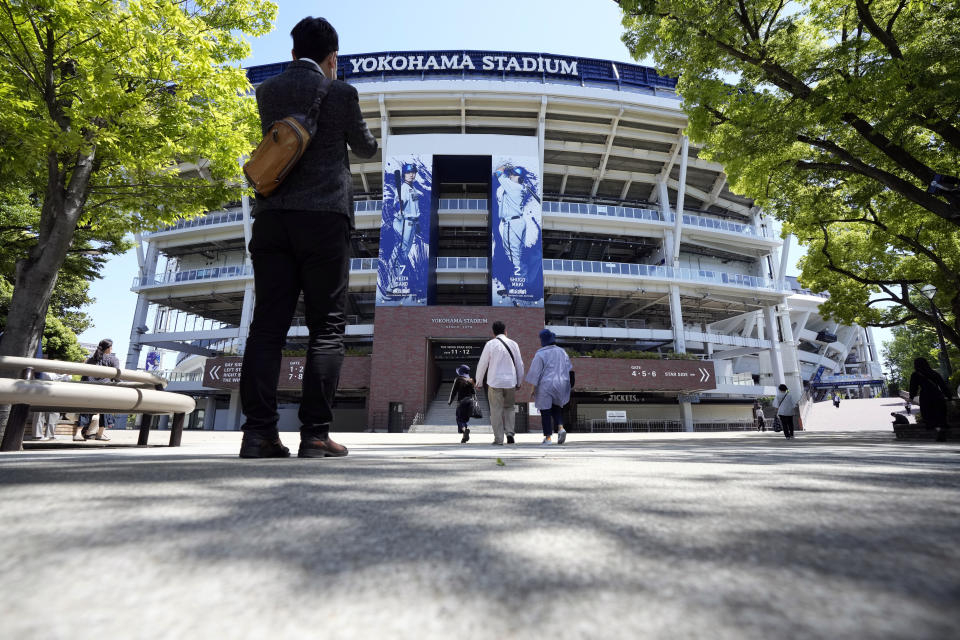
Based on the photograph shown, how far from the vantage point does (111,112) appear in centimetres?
526

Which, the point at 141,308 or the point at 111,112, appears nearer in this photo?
the point at 111,112

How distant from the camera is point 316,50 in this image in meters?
2.74

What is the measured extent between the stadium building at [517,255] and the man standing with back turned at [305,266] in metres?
18.4

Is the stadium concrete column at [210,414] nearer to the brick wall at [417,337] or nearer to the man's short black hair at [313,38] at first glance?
the brick wall at [417,337]

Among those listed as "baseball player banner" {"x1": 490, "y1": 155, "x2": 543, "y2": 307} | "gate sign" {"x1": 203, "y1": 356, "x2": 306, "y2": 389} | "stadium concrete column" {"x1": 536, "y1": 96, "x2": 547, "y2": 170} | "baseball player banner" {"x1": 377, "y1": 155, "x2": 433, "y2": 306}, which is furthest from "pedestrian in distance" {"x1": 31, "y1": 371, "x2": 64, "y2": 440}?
"stadium concrete column" {"x1": 536, "y1": 96, "x2": 547, "y2": 170}

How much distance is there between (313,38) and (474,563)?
3.03 metres

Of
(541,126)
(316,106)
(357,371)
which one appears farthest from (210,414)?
(316,106)

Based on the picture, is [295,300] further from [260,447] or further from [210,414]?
[210,414]

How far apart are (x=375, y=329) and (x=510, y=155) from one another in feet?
38.1

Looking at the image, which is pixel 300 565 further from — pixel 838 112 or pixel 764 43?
pixel 764 43

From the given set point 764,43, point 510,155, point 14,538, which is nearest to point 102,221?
point 14,538

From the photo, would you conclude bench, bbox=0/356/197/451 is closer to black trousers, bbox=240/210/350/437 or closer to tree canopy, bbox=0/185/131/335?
black trousers, bbox=240/210/350/437

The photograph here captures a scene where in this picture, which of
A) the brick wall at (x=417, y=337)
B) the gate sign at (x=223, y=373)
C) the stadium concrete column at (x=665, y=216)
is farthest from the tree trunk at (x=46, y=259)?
the stadium concrete column at (x=665, y=216)

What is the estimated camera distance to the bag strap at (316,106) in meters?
2.49
